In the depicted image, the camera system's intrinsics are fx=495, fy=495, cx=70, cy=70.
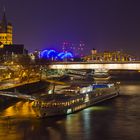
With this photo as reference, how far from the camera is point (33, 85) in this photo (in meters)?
28.4

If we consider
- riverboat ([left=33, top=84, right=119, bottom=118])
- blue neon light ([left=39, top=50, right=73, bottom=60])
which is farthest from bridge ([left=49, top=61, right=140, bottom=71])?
blue neon light ([left=39, top=50, right=73, bottom=60])

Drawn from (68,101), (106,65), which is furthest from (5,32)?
(68,101)

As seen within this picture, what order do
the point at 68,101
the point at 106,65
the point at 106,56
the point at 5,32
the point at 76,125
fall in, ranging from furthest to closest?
the point at 5,32, the point at 106,56, the point at 106,65, the point at 68,101, the point at 76,125

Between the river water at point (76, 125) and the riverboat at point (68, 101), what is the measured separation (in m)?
0.31

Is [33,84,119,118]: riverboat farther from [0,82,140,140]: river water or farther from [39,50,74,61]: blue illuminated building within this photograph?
[39,50,74,61]: blue illuminated building

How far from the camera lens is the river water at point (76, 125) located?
550 inches

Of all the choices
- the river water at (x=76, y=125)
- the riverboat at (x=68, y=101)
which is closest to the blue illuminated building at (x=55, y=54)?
the riverboat at (x=68, y=101)

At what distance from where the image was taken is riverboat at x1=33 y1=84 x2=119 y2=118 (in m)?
17.2

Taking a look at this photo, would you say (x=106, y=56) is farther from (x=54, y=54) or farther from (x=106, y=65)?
(x=106, y=65)

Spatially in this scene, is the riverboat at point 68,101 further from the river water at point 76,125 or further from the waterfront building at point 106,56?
the waterfront building at point 106,56

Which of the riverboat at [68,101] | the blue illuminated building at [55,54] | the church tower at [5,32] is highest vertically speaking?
the church tower at [5,32]

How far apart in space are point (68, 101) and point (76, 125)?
2620 mm

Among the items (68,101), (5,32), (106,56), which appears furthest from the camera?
(5,32)

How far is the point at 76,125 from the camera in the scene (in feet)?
51.1
